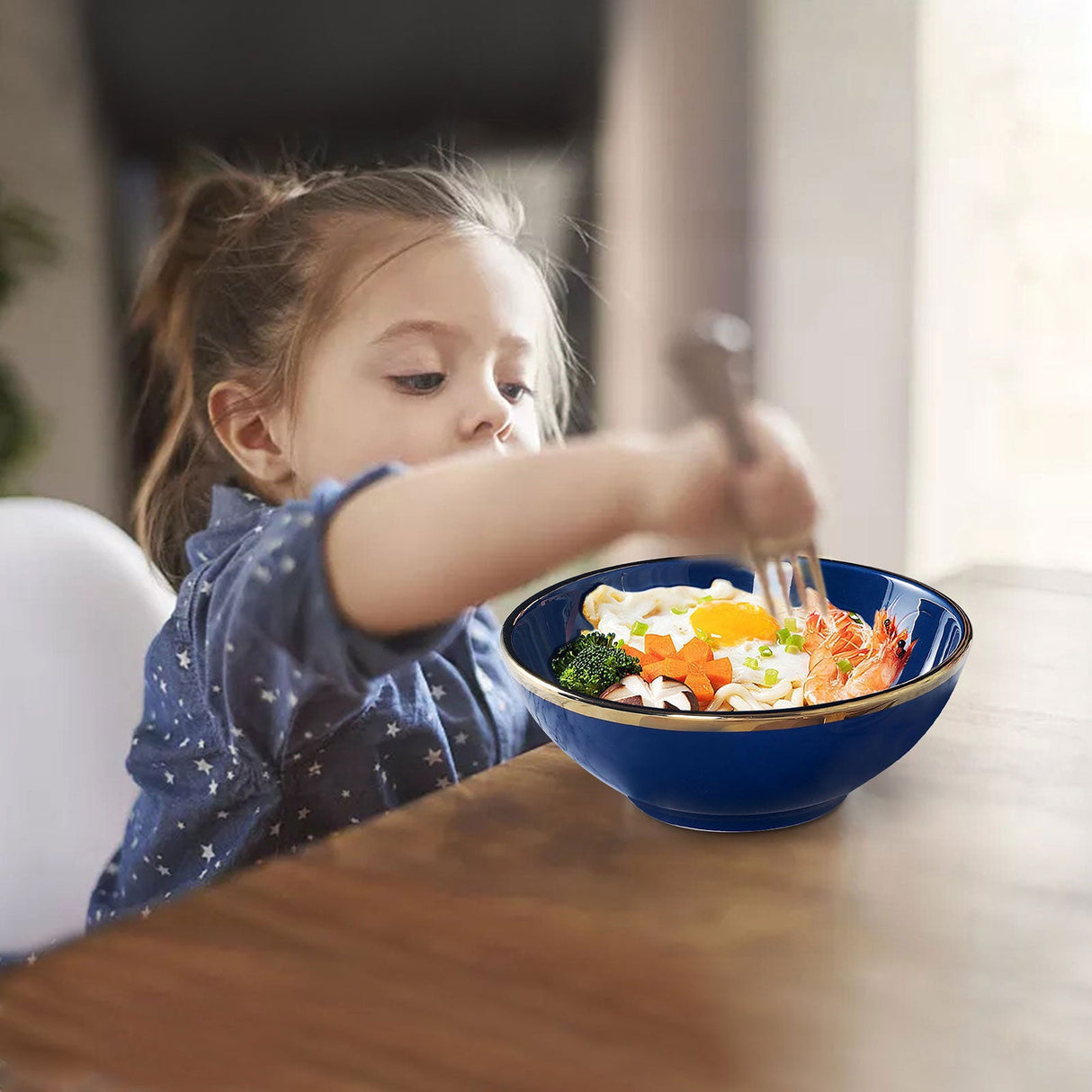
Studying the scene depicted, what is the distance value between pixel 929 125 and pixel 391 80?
1406 mm

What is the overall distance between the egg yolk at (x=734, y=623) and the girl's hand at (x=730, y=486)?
192 millimetres

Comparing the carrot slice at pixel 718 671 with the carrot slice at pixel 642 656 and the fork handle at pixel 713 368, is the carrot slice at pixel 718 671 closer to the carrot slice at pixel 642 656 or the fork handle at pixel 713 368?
the carrot slice at pixel 642 656

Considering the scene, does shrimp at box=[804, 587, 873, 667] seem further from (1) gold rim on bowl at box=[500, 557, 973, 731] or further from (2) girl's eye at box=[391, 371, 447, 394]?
(2) girl's eye at box=[391, 371, 447, 394]

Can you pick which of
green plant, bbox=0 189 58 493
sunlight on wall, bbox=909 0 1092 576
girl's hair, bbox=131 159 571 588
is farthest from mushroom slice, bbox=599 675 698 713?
sunlight on wall, bbox=909 0 1092 576

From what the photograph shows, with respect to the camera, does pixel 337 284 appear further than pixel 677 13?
No

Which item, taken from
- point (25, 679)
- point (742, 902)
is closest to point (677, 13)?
point (25, 679)

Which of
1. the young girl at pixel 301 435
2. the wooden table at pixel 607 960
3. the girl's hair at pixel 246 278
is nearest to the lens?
the wooden table at pixel 607 960

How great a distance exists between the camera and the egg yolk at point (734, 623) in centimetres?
80

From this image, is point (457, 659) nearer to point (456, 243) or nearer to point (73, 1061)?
point (456, 243)

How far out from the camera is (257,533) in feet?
2.83

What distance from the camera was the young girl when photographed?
0.96 meters

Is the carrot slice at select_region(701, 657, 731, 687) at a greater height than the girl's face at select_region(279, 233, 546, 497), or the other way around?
the girl's face at select_region(279, 233, 546, 497)

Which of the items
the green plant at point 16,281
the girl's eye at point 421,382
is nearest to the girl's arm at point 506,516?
the girl's eye at point 421,382

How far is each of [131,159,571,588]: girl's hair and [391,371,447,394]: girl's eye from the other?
3.6 inches
